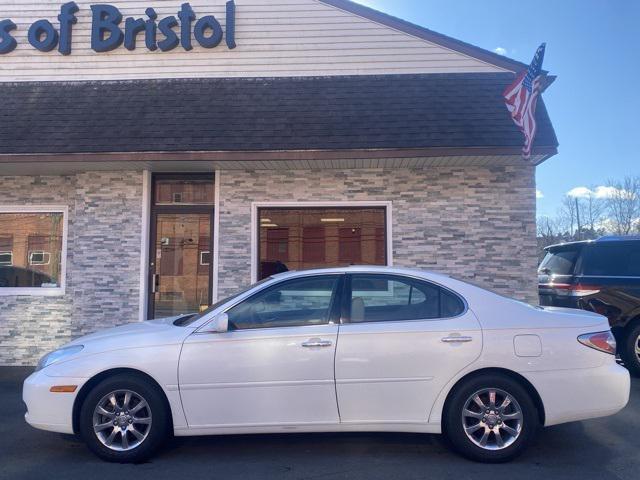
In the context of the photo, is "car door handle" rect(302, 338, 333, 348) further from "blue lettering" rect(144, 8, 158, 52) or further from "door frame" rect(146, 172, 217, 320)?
"blue lettering" rect(144, 8, 158, 52)

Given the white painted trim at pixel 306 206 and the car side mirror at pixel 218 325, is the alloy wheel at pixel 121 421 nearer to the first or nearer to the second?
the car side mirror at pixel 218 325

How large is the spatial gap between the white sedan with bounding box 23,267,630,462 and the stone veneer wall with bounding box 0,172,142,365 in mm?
4047

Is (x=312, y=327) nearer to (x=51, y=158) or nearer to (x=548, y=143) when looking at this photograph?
(x=548, y=143)

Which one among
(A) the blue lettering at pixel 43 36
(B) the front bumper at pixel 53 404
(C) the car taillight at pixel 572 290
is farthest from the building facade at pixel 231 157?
(B) the front bumper at pixel 53 404

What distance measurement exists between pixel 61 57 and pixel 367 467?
8.45 m

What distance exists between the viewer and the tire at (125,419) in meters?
4.53

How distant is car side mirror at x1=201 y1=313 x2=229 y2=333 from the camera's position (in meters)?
4.54

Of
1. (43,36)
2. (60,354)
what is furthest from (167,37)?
(60,354)

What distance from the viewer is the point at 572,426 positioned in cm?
554

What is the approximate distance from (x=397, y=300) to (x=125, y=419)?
2.45 meters

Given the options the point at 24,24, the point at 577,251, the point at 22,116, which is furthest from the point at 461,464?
the point at 24,24

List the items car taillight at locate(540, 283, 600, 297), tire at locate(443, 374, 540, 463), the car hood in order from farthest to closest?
car taillight at locate(540, 283, 600, 297), the car hood, tire at locate(443, 374, 540, 463)

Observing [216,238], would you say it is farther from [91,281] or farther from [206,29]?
[206,29]

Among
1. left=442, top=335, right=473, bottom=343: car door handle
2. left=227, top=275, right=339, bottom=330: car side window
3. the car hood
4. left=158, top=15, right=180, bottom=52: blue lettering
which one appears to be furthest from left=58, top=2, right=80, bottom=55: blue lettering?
left=442, top=335, right=473, bottom=343: car door handle
